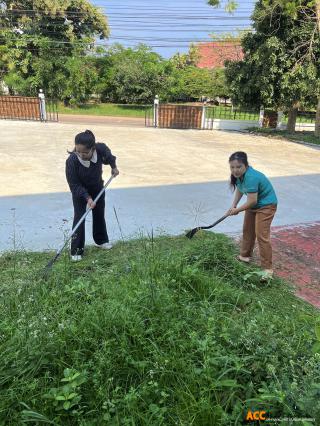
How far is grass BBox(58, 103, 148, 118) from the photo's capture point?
82.1ft

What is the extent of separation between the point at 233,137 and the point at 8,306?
13193 millimetres

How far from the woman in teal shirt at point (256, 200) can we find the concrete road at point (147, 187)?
4.23ft

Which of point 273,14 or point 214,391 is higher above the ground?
point 273,14

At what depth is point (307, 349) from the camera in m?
2.04

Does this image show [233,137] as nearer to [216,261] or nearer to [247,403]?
[216,261]

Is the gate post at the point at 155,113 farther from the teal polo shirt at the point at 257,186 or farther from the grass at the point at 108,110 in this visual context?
the teal polo shirt at the point at 257,186

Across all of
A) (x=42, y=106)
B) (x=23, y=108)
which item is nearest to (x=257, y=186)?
(x=42, y=106)

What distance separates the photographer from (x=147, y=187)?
6.49 meters

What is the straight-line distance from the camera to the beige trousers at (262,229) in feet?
11.1

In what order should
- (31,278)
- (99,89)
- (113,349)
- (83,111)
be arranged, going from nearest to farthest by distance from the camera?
(113,349), (31,278), (83,111), (99,89)

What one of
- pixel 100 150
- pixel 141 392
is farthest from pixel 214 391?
pixel 100 150

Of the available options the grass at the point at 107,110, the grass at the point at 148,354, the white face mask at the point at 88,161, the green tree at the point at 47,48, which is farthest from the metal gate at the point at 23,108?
the grass at the point at 148,354

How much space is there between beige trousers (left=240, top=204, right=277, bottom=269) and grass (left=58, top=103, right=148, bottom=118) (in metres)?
22.1

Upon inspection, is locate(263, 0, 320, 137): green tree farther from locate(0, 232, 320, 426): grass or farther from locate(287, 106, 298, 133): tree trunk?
locate(0, 232, 320, 426): grass
